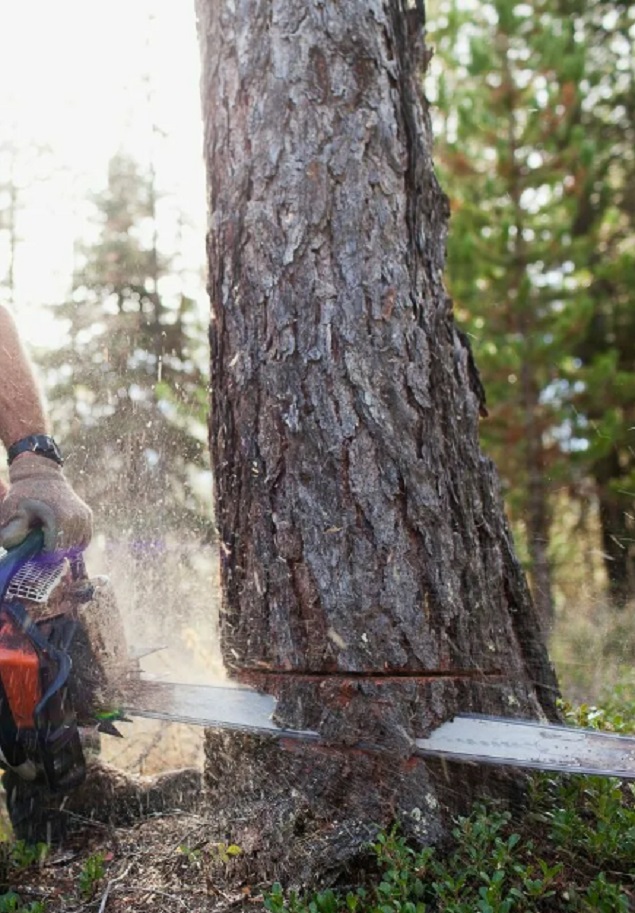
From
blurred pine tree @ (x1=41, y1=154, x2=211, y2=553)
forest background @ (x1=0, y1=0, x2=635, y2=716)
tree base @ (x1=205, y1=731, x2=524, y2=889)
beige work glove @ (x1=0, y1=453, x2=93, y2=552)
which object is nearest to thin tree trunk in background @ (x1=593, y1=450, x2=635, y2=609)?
forest background @ (x1=0, y1=0, x2=635, y2=716)

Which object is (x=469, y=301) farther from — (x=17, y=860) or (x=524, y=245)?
(x=17, y=860)

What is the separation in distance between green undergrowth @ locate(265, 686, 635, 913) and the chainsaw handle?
44.7 inches

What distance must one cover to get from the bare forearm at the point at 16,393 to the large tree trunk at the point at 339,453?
0.59m

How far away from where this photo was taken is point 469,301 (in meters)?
8.75

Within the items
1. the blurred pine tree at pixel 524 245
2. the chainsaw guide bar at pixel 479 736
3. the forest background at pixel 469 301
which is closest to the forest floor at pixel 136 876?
the chainsaw guide bar at pixel 479 736

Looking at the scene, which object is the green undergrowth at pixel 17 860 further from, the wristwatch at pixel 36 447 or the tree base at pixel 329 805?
the wristwatch at pixel 36 447

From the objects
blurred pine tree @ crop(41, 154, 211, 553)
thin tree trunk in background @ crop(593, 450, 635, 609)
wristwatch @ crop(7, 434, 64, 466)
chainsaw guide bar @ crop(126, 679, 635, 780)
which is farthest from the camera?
thin tree trunk in background @ crop(593, 450, 635, 609)

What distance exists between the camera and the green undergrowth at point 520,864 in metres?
1.92

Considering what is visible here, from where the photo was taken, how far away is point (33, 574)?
2488 millimetres

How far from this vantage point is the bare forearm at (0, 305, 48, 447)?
2688mm

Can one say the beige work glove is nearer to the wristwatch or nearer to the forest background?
the wristwatch

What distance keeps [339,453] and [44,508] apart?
0.92 meters

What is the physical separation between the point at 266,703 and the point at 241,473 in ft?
2.27

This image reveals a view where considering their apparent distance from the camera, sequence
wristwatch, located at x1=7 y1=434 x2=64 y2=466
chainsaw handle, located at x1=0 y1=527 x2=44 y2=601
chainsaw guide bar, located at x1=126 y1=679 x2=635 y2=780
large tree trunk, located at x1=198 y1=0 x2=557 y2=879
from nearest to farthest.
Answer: chainsaw guide bar, located at x1=126 y1=679 x2=635 y2=780 → large tree trunk, located at x1=198 y1=0 x2=557 y2=879 → chainsaw handle, located at x1=0 y1=527 x2=44 y2=601 → wristwatch, located at x1=7 y1=434 x2=64 y2=466
